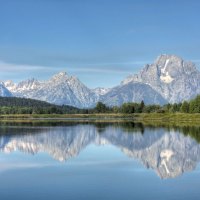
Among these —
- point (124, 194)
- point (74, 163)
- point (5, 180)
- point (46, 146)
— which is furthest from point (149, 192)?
point (46, 146)

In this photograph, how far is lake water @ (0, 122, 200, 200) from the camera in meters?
27.9

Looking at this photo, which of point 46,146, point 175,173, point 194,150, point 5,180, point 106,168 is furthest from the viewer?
point 46,146

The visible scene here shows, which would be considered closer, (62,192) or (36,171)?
(62,192)

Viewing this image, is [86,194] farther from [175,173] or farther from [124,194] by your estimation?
[175,173]

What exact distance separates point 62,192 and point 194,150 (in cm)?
2680

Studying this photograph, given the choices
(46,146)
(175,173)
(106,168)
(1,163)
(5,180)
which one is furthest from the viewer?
(46,146)

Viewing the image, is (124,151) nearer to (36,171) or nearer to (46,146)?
(46,146)

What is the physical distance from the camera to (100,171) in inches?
1459

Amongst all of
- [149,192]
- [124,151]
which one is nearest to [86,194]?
[149,192]

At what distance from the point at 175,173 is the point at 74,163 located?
10.3 metres

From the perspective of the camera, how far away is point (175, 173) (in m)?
35.8

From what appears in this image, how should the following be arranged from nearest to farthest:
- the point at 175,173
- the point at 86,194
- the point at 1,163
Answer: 1. the point at 86,194
2. the point at 175,173
3. the point at 1,163

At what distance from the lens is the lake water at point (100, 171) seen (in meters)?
27.9

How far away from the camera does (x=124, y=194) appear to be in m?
27.6
